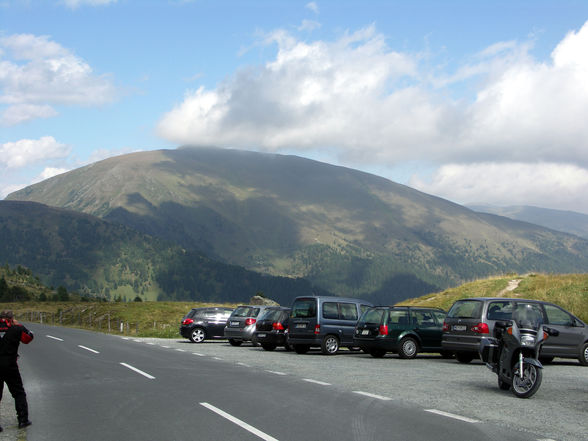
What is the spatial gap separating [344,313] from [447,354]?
153 inches

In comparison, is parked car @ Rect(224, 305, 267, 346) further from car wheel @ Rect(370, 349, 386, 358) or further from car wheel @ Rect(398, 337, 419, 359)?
car wheel @ Rect(398, 337, 419, 359)

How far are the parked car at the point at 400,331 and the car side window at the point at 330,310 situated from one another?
6.08 feet

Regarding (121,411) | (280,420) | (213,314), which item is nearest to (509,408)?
(280,420)

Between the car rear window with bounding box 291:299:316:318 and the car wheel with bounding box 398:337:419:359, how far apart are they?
356 cm

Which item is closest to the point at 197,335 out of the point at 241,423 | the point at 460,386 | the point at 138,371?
the point at 138,371

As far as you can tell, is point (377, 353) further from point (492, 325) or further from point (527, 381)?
point (527, 381)

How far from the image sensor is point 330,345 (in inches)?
891

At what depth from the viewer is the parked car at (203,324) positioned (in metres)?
30.6

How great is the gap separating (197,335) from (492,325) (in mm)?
16793

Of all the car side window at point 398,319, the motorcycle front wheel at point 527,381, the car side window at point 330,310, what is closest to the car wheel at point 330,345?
the car side window at point 330,310

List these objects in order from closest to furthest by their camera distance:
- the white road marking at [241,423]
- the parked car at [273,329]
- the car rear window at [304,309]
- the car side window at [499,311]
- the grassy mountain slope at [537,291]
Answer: the white road marking at [241,423], the car side window at [499,311], the car rear window at [304,309], the parked car at [273,329], the grassy mountain slope at [537,291]

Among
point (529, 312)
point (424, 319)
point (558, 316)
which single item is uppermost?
point (529, 312)

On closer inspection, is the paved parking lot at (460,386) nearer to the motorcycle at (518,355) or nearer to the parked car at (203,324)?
the motorcycle at (518,355)

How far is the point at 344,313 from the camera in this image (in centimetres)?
2330
